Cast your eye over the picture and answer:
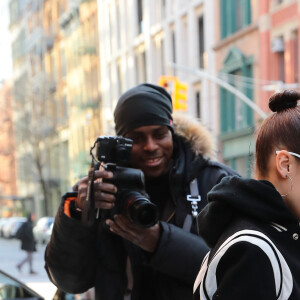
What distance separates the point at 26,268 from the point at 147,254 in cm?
134

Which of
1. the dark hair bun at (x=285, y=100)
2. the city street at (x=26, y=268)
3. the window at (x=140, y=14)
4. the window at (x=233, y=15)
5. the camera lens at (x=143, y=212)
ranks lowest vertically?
the city street at (x=26, y=268)

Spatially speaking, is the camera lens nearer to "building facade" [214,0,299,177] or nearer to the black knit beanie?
the black knit beanie

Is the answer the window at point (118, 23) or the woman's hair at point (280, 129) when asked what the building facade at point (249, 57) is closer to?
the window at point (118, 23)

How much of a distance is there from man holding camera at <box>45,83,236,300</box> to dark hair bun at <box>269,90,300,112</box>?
30.8 inches

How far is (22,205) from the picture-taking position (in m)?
41.6

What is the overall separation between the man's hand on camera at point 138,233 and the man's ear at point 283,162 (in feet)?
2.84

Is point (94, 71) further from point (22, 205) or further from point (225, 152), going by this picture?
point (225, 152)

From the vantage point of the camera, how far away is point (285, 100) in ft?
5.05

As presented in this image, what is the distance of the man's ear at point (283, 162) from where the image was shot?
56.5 inches

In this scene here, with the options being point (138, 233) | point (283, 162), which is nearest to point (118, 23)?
point (138, 233)

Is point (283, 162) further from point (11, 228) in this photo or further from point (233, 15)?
point (233, 15)

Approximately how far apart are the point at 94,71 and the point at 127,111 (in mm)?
34707

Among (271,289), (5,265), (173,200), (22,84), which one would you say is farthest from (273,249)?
(22,84)

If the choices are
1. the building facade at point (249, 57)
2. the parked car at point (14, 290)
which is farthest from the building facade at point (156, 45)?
the parked car at point (14, 290)
